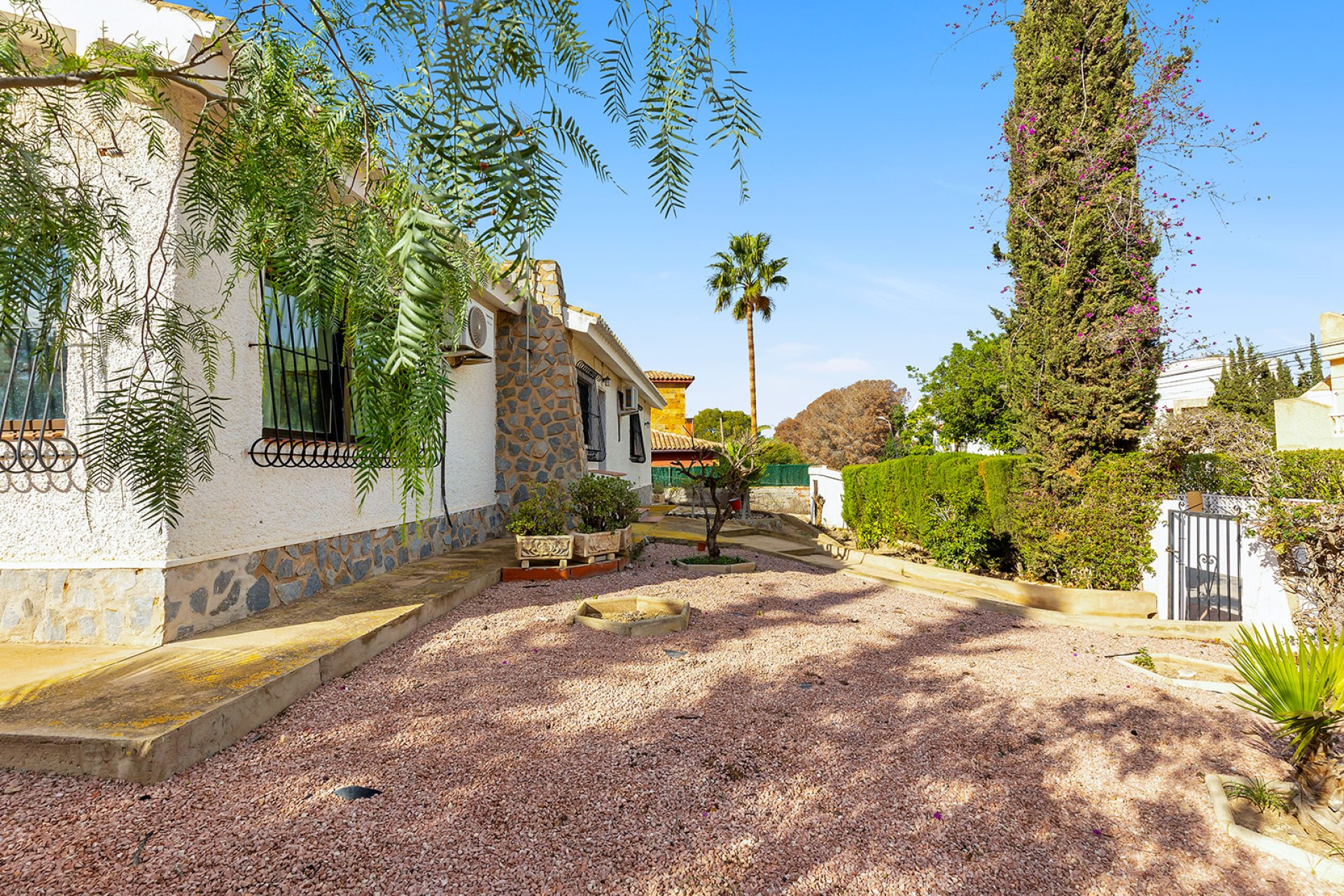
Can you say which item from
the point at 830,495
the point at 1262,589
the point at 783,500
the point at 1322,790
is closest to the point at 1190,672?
the point at 1262,589

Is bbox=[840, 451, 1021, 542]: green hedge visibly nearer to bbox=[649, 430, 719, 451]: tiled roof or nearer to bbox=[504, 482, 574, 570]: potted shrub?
bbox=[504, 482, 574, 570]: potted shrub

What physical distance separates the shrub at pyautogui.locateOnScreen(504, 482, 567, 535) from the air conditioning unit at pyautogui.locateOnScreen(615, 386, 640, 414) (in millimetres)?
7064

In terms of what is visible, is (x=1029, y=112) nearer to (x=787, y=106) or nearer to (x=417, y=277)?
(x=787, y=106)

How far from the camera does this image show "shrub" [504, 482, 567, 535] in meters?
6.79

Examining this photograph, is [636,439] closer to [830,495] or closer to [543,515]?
[830,495]

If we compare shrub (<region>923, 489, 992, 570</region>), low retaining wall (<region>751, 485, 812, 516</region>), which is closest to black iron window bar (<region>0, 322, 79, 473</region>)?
shrub (<region>923, 489, 992, 570</region>)

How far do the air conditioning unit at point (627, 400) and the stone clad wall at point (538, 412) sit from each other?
4.61m

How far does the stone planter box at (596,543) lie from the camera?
22.8ft

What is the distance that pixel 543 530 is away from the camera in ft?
22.4

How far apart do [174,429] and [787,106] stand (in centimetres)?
202

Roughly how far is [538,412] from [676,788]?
7202 mm

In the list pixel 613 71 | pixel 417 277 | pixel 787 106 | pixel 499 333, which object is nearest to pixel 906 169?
pixel 787 106

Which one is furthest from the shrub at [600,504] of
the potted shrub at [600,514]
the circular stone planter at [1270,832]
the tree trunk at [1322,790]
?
the tree trunk at [1322,790]

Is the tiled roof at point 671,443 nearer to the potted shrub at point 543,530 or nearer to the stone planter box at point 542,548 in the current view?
the potted shrub at point 543,530
